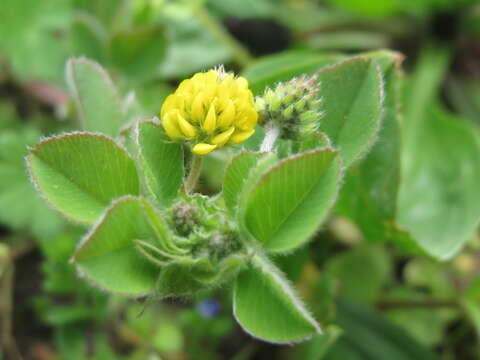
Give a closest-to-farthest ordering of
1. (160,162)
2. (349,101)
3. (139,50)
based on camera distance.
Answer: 1. (160,162)
2. (349,101)
3. (139,50)

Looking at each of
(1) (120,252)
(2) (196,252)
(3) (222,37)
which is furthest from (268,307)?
(3) (222,37)

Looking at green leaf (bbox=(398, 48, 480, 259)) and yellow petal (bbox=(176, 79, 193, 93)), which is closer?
yellow petal (bbox=(176, 79, 193, 93))

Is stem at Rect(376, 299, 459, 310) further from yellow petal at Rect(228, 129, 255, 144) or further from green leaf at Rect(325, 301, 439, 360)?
yellow petal at Rect(228, 129, 255, 144)

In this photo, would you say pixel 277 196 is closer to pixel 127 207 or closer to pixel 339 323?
pixel 127 207

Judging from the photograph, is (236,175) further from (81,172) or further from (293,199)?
(81,172)

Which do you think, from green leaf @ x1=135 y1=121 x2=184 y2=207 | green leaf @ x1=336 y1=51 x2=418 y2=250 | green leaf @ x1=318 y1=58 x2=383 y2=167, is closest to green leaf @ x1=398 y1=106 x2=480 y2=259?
green leaf @ x1=336 y1=51 x2=418 y2=250

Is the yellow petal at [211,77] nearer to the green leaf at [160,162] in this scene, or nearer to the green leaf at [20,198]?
the green leaf at [160,162]
